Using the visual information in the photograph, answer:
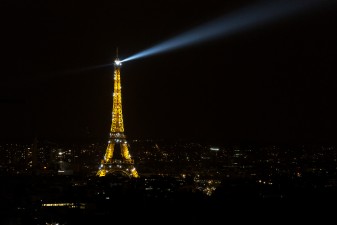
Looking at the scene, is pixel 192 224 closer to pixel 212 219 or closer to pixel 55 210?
pixel 212 219

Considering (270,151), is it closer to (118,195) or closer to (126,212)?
(118,195)

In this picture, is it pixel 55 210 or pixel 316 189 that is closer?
pixel 55 210

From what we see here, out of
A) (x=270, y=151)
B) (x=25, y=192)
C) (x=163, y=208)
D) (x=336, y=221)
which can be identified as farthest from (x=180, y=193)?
(x=270, y=151)

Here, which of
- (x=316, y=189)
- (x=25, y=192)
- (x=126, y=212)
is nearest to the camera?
(x=126, y=212)

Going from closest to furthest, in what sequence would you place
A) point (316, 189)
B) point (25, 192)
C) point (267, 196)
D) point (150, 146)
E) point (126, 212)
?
point (126, 212)
point (25, 192)
point (267, 196)
point (316, 189)
point (150, 146)

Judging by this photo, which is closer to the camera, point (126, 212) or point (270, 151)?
point (126, 212)

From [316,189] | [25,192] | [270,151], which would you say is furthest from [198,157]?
[25,192]
